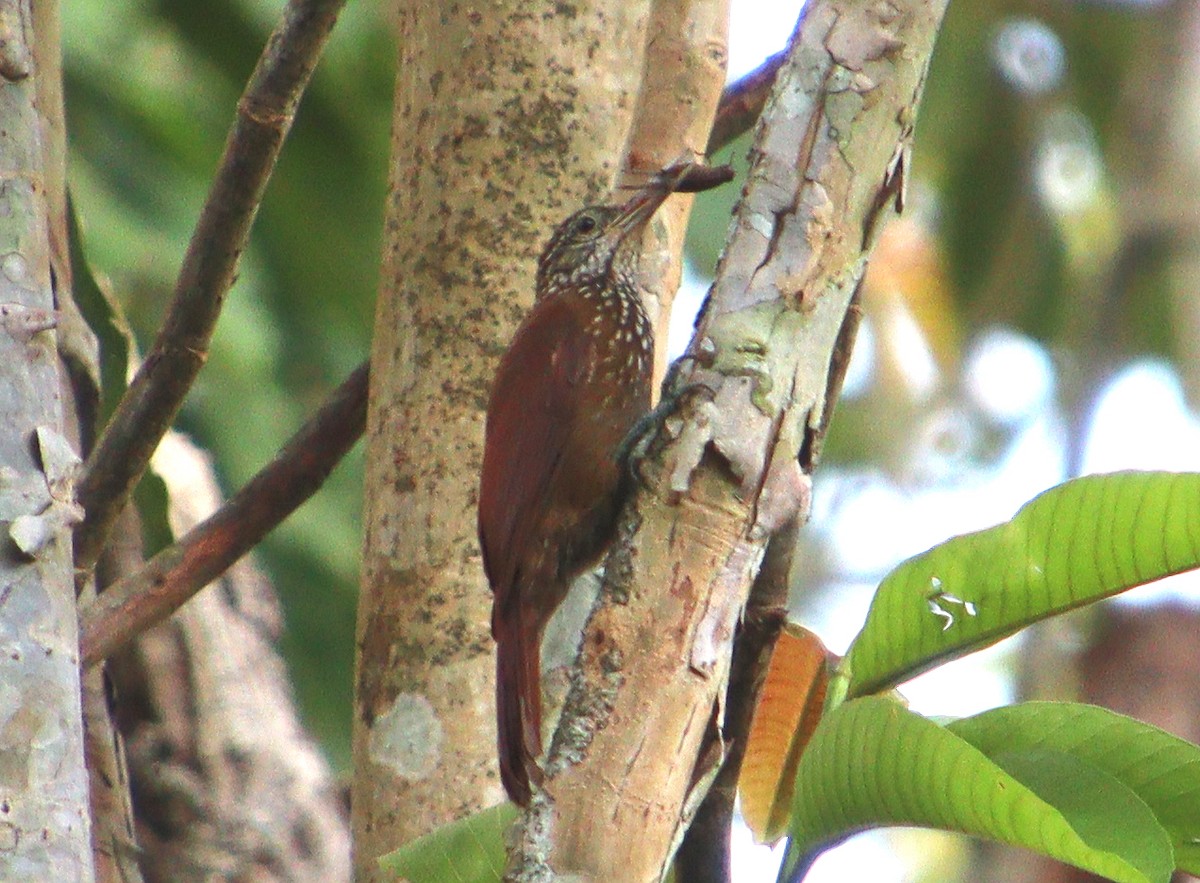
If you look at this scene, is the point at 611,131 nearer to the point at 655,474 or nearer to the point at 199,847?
the point at 655,474

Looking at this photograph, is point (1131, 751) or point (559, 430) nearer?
point (1131, 751)

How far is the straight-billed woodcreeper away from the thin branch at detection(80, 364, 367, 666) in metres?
0.30

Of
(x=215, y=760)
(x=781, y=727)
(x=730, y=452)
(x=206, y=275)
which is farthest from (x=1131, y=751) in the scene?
(x=215, y=760)

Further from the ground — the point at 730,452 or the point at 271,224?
the point at 271,224

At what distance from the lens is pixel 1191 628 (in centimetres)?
458

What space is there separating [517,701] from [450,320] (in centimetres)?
65

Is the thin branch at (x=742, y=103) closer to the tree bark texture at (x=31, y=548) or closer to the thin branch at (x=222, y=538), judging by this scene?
the thin branch at (x=222, y=538)

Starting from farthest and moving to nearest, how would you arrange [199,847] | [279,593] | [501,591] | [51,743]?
1. [279,593]
2. [199,847]
3. [501,591]
4. [51,743]

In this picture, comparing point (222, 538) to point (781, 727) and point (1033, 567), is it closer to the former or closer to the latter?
point (781, 727)

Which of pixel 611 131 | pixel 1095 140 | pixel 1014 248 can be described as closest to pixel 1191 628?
pixel 611 131

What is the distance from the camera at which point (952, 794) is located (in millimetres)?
1748

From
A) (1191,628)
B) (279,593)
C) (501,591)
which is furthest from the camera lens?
(279,593)

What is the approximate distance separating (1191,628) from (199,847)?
9.00ft

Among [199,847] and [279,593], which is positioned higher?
[279,593]
